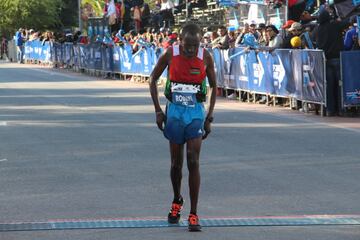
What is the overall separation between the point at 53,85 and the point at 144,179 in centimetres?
2074

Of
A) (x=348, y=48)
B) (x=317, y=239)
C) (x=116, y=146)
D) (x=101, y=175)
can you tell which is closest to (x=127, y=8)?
(x=348, y=48)

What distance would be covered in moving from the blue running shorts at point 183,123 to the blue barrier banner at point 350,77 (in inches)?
402

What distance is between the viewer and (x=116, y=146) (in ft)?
45.2

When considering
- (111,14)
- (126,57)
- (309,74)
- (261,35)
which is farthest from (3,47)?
(309,74)

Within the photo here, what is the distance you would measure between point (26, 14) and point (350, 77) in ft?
182

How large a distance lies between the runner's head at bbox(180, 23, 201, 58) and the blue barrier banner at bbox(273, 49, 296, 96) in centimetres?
1180

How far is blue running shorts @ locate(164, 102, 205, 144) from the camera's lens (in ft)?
26.1

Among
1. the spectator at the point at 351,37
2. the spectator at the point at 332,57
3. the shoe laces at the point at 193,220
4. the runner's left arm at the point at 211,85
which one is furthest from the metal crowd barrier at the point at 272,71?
the shoe laces at the point at 193,220

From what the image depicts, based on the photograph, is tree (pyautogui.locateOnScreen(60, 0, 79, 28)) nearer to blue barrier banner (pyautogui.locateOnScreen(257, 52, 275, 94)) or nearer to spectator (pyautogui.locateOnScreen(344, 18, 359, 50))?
blue barrier banner (pyautogui.locateOnScreen(257, 52, 275, 94))

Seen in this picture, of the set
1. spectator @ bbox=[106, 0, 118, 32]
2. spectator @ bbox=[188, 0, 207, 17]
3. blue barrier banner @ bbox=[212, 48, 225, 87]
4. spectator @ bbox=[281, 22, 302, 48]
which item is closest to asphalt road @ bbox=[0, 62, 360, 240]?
spectator @ bbox=[281, 22, 302, 48]

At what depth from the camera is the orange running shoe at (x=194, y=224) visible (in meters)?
7.76

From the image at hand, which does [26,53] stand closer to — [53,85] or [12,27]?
[12,27]

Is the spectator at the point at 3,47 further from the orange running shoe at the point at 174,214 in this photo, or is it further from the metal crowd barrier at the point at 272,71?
the orange running shoe at the point at 174,214

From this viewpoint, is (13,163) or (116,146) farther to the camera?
(116,146)
